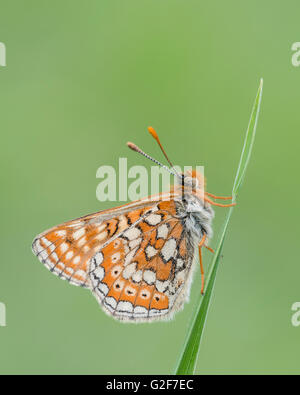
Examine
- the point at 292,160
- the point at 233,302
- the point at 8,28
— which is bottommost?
the point at 233,302

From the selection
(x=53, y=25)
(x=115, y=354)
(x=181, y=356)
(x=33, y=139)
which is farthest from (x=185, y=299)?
(x=53, y=25)

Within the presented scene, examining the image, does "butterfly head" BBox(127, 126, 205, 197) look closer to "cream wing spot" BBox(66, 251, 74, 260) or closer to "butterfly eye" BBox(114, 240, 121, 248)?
"butterfly eye" BBox(114, 240, 121, 248)

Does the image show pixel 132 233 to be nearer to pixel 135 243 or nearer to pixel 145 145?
pixel 135 243

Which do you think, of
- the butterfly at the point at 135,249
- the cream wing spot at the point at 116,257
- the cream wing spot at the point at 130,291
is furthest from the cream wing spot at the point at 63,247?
the cream wing spot at the point at 130,291

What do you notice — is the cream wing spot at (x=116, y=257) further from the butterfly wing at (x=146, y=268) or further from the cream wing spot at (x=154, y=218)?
the cream wing spot at (x=154, y=218)

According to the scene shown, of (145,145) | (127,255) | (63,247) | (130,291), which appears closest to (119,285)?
(130,291)

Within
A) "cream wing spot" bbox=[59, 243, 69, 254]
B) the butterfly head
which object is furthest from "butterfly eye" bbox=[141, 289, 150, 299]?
the butterfly head

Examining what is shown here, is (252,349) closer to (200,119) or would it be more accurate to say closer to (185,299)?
(185,299)

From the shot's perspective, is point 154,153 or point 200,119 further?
point 200,119
